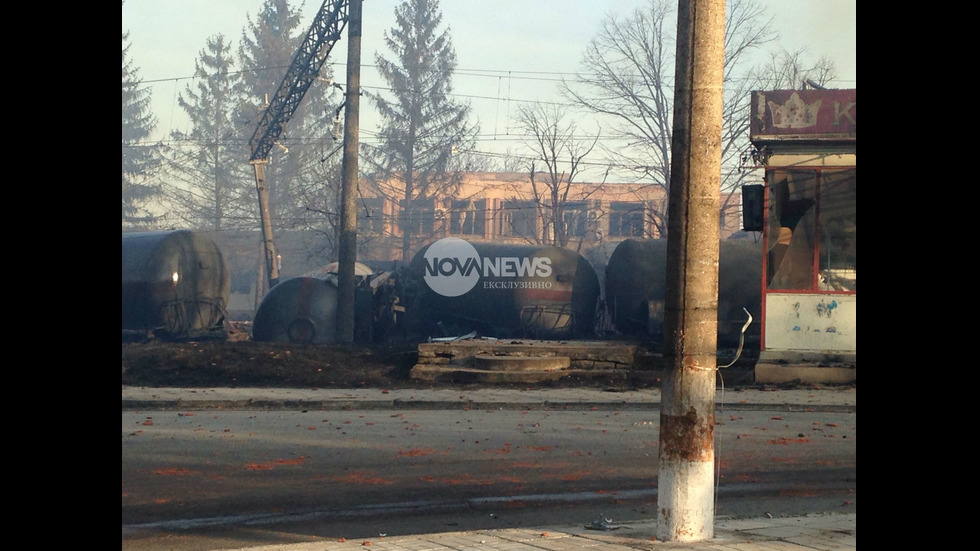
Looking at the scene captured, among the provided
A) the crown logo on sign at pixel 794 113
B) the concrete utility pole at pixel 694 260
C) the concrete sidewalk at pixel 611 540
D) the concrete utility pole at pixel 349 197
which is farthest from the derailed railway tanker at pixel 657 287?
the concrete utility pole at pixel 694 260

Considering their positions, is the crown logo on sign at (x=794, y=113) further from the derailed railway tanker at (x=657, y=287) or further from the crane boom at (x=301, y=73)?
the crane boom at (x=301, y=73)

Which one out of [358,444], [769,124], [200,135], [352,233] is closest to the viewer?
[358,444]

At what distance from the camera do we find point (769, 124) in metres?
18.9

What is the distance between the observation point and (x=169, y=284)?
26703mm

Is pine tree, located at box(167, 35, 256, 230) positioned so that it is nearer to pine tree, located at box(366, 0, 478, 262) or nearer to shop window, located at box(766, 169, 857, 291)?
Result: pine tree, located at box(366, 0, 478, 262)

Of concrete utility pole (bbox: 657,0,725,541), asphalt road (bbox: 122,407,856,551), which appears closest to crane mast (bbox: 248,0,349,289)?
asphalt road (bbox: 122,407,856,551)

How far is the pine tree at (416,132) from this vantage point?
223ft

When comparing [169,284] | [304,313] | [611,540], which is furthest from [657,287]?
[611,540]

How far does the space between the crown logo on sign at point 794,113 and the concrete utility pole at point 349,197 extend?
10598 millimetres

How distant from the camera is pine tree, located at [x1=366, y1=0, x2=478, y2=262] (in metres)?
67.9

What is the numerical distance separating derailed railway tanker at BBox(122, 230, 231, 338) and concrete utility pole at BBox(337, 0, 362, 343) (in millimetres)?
5396

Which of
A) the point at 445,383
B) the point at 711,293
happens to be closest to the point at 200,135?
the point at 445,383
